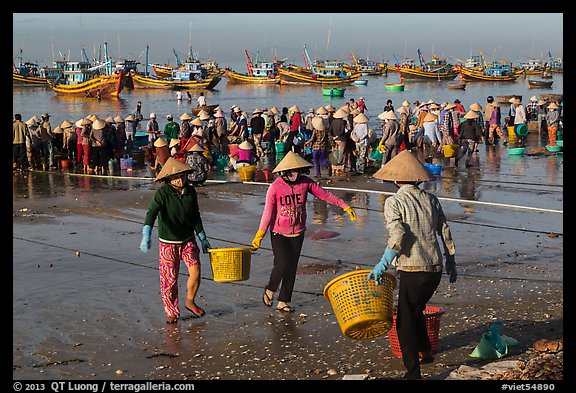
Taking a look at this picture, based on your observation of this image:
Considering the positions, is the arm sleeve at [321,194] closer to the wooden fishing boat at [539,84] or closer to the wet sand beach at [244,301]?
the wet sand beach at [244,301]

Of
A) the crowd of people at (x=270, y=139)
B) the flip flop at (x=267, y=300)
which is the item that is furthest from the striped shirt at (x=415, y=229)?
the crowd of people at (x=270, y=139)

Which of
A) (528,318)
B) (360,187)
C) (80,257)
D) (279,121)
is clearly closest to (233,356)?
(528,318)

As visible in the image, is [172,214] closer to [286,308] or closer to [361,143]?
[286,308]

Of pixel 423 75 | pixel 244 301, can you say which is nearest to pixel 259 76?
pixel 423 75

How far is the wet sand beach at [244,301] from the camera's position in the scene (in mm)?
7234

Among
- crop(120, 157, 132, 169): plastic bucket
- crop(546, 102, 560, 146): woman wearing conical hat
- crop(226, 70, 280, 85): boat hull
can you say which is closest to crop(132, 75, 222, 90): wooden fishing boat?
crop(226, 70, 280, 85): boat hull

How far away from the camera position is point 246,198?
53.9 ft

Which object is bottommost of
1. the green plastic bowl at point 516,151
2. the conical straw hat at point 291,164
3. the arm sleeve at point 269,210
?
the green plastic bowl at point 516,151

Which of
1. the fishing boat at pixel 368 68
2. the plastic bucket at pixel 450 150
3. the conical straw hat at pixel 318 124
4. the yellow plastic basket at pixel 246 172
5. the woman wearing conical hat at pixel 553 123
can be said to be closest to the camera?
the conical straw hat at pixel 318 124

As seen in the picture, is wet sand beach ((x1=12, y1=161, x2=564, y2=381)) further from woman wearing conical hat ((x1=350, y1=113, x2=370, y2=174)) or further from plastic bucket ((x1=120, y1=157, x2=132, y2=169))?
plastic bucket ((x1=120, y1=157, x2=132, y2=169))

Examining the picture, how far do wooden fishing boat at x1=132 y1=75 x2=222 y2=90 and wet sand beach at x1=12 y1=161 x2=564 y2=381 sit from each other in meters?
83.5

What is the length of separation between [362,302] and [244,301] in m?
2.70

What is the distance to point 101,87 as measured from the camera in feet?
280

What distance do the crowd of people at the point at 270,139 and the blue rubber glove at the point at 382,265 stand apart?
993 centimetres
